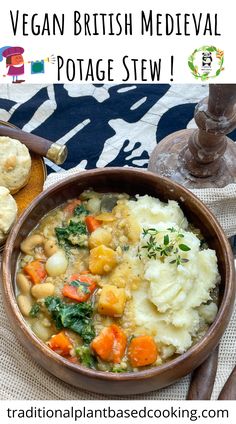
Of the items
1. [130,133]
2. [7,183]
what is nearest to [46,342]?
[7,183]

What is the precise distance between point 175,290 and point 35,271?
0.76m

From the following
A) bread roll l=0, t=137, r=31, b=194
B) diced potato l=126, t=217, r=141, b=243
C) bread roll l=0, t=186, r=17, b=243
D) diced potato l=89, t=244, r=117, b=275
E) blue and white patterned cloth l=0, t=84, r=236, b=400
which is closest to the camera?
diced potato l=89, t=244, r=117, b=275

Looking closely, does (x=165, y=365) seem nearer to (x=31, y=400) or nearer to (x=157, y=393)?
(x=157, y=393)

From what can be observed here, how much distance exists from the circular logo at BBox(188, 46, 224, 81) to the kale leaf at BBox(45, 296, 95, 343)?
1.71 metres

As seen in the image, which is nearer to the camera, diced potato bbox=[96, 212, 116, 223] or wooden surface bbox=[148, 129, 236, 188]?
diced potato bbox=[96, 212, 116, 223]

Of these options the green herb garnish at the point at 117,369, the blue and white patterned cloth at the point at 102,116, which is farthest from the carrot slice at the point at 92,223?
the blue and white patterned cloth at the point at 102,116

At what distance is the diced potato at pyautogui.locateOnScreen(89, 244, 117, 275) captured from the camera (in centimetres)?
332

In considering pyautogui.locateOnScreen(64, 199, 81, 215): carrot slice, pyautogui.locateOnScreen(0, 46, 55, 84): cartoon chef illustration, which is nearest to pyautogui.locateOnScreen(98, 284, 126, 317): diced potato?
pyautogui.locateOnScreen(64, 199, 81, 215): carrot slice

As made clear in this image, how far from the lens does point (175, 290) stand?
315 centimetres

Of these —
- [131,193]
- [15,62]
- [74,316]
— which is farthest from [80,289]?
[15,62]

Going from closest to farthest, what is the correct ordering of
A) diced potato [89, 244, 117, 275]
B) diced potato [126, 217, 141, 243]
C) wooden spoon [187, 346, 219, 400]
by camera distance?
wooden spoon [187, 346, 219, 400]
diced potato [89, 244, 117, 275]
diced potato [126, 217, 141, 243]

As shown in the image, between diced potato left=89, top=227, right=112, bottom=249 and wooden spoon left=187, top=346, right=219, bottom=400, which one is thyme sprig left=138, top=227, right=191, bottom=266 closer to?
diced potato left=89, top=227, right=112, bottom=249
